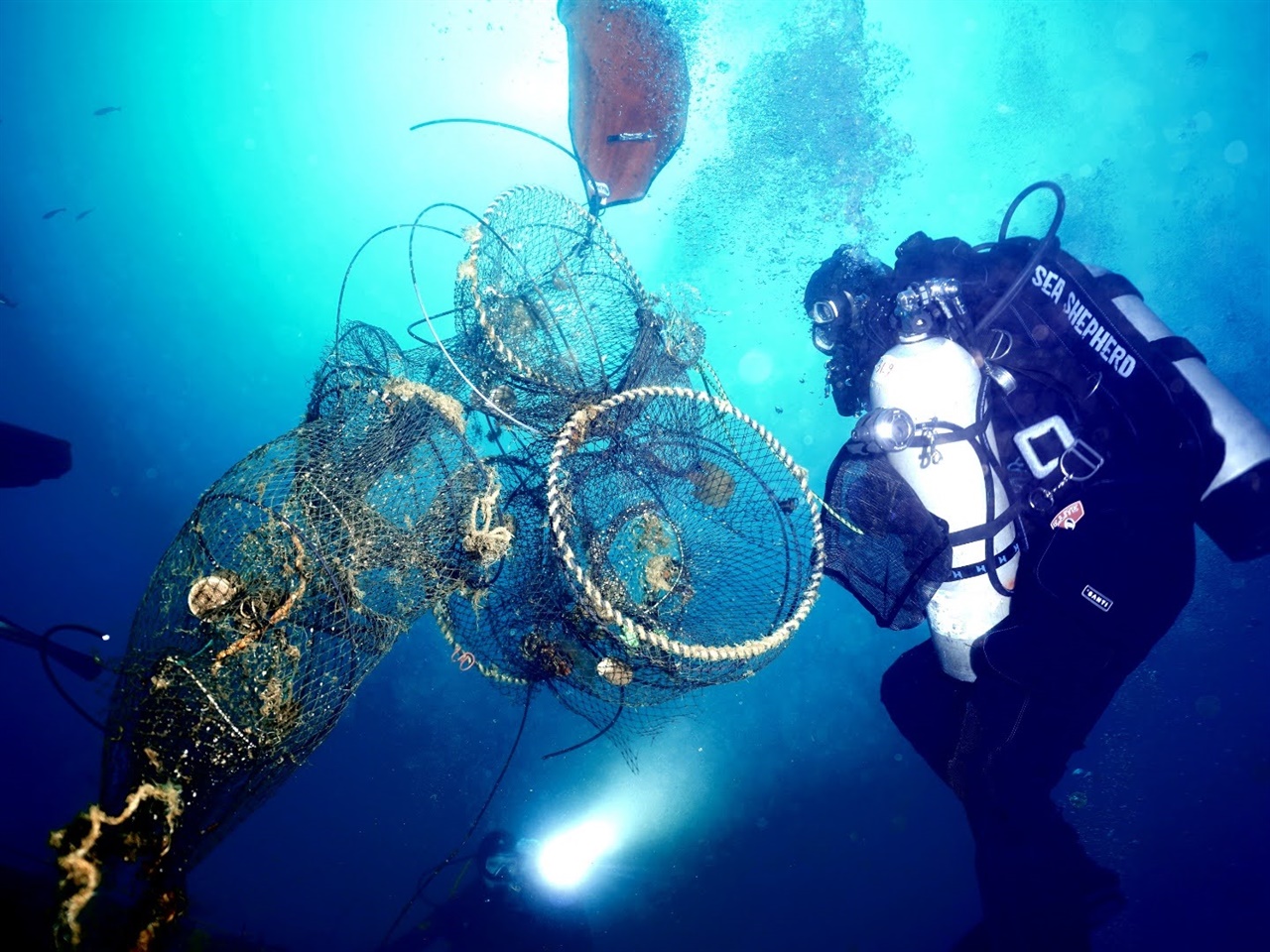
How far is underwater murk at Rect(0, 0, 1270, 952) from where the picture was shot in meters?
2.97

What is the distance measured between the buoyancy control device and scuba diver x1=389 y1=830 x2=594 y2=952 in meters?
7.79

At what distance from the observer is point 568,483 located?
291 cm

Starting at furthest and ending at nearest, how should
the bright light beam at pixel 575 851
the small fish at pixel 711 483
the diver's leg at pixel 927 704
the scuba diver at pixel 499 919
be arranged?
the bright light beam at pixel 575 851 < the scuba diver at pixel 499 919 < the diver's leg at pixel 927 704 < the small fish at pixel 711 483

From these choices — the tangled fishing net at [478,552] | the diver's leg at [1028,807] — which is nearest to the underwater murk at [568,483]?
the tangled fishing net at [478,552]

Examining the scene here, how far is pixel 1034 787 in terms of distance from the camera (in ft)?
11.3

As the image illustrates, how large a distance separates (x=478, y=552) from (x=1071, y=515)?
338 centimetres

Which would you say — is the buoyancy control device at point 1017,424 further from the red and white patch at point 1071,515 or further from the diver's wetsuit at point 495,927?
the diver's wetsuit at point 495,927

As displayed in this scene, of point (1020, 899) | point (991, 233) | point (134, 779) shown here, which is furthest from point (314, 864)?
point (991, 233)

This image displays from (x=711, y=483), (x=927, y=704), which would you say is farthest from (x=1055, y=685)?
(x=711, y=483)

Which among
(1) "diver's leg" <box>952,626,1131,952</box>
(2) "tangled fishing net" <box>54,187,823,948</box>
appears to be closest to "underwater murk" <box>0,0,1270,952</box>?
(2) "tangled fishing net" <box>54,187,823,948</box>

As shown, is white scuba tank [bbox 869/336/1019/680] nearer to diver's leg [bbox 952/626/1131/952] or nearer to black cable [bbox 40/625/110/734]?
diver's leg [bbox 952/626/1131/952]

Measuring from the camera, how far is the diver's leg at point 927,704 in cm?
388

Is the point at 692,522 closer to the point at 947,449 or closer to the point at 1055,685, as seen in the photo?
the point at 947,449

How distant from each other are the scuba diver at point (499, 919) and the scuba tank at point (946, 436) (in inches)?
324
